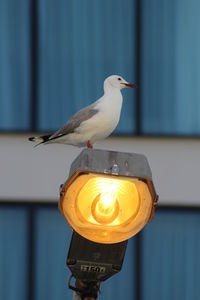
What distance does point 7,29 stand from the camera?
11203 mm

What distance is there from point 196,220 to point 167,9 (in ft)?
7.50

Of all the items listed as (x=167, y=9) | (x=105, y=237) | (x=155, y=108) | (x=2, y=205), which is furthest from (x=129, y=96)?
(x=105, y=237)

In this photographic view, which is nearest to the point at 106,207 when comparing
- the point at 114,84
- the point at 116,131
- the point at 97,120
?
the point at 97,120

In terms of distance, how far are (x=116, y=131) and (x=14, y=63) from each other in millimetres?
1364

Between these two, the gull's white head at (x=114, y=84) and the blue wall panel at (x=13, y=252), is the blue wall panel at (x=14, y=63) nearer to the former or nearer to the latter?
the blue wall panel at (x=13, y=252)

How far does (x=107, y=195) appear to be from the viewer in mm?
3023

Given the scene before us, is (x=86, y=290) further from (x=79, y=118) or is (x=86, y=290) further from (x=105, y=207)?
(x=79, y=118)

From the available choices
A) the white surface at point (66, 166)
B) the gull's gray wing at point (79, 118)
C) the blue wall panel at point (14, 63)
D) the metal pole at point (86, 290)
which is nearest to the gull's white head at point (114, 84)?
the gull's gray wing at point (79, 118)

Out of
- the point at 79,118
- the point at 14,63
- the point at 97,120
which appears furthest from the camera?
the point at 14,63

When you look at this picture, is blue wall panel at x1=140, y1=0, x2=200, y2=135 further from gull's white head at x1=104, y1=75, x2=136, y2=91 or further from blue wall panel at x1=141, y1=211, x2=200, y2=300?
gull's white head at x1=104, y1=75, x2=136, y2=91

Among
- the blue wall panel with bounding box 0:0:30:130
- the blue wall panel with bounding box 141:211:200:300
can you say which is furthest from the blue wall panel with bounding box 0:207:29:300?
the blue wall panel with bounding box 141:211:200:300

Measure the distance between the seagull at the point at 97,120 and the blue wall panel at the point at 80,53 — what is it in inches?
120

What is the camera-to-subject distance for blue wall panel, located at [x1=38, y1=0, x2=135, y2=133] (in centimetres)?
1098

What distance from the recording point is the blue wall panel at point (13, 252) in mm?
10844
